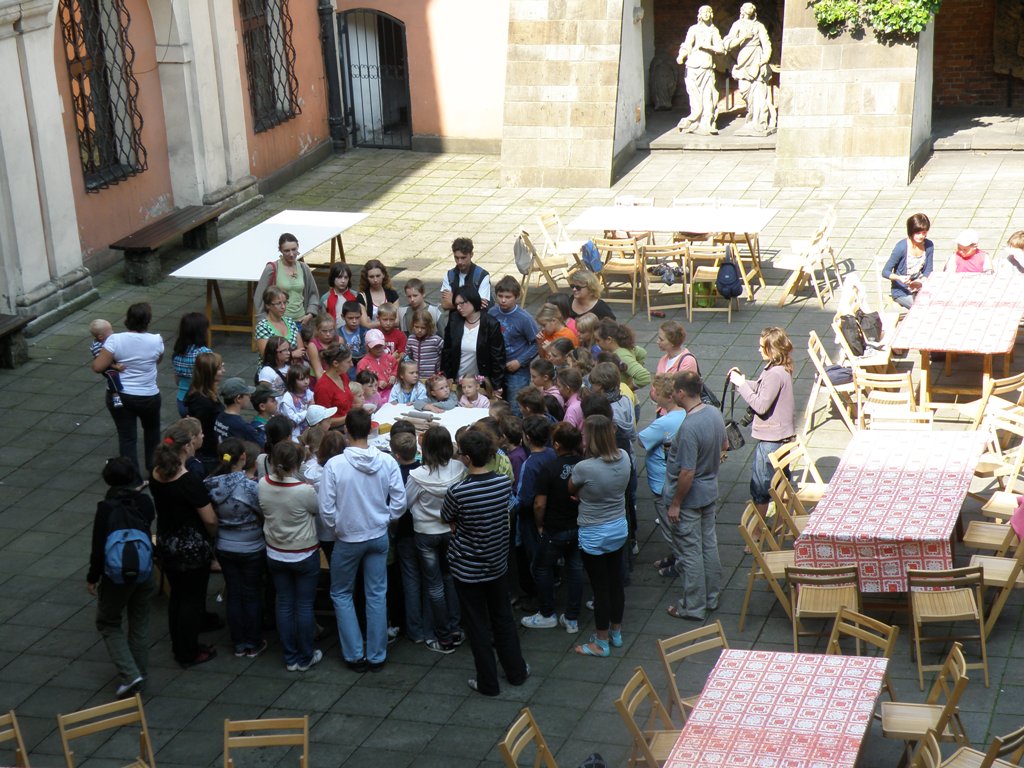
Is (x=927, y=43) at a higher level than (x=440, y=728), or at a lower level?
higher

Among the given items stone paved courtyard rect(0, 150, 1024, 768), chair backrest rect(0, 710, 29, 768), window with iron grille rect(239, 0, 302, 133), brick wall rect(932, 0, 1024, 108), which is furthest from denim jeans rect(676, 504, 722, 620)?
brick wall rect(932, 0, 1024, 108)

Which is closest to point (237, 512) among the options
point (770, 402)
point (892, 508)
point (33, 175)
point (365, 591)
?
point (365, 591)

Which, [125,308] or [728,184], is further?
[728,184]

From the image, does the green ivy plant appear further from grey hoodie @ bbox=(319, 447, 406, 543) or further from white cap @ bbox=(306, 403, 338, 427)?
grey hoodie @ bbox=(319, 447, 406, 543)

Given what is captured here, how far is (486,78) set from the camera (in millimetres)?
20984

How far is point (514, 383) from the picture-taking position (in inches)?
431

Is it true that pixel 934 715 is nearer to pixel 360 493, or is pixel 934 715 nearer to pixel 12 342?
pixel 360 493

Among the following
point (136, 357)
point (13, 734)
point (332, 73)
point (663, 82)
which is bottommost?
point (13, 734)

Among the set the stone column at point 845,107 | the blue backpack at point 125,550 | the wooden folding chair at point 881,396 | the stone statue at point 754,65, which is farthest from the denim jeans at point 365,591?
the stone statue at point 754,65

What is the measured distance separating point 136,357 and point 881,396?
5.67 m

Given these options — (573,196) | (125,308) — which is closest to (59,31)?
(125,308)

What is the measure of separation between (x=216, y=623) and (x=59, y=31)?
29.2 ft

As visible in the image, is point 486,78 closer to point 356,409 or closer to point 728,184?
point 728,184

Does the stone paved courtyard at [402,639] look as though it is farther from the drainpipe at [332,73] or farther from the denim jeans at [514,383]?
the drainpipe at [332,73]
